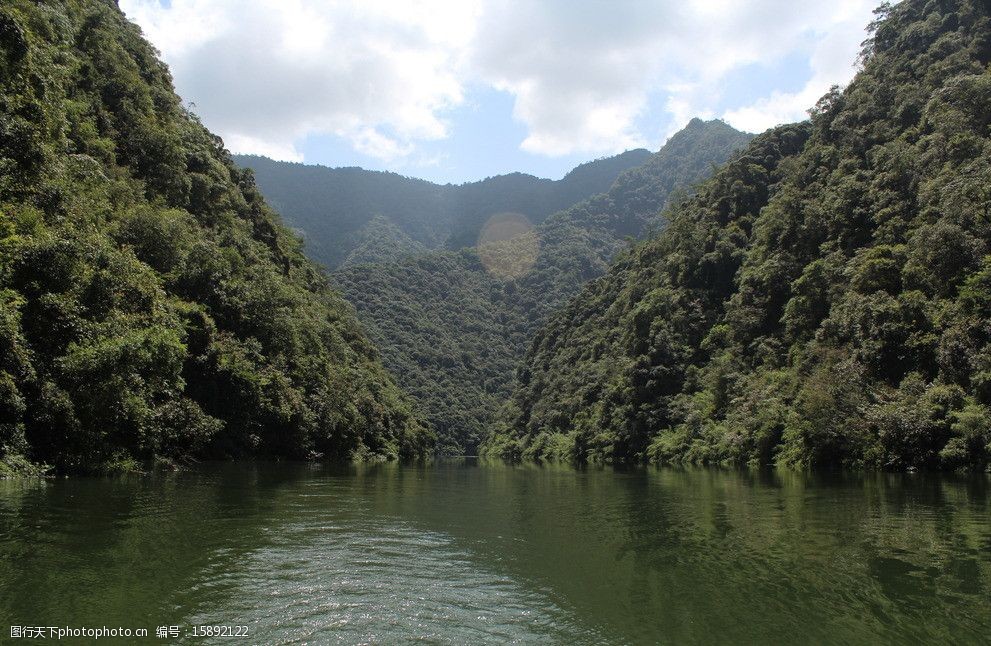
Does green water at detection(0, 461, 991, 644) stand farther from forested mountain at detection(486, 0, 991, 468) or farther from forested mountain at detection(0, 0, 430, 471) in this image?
forested mountain at detection(486, 0, 991, 468)

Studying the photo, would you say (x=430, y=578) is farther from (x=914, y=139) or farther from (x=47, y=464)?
(x=914, y=139)

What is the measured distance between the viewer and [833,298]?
59.0 meters

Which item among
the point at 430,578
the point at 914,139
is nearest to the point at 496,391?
the point at 914,139

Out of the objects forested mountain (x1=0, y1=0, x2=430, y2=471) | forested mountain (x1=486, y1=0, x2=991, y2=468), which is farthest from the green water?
forested mountain (x1=486, y1=0, x2=991, y2=468)

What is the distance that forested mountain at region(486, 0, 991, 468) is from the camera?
42062 millimetres

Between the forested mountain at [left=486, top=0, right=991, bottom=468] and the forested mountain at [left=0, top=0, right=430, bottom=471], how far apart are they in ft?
118

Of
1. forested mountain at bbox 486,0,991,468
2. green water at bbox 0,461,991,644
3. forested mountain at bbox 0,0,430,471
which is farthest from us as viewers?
forested mountain at bbox 486,0,991,468

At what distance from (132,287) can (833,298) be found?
5445 centimetres

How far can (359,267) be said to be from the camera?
191625 mm

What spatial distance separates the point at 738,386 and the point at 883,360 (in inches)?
776

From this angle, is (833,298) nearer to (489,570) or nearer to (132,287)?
(132,287)

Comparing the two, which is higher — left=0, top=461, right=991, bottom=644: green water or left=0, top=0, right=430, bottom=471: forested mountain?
left=0, top=0, right=430, bottom=471: forested mountain

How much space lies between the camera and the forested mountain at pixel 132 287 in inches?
908

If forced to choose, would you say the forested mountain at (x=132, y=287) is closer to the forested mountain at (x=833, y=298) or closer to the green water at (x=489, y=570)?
the green water at (x=489, y=570)
